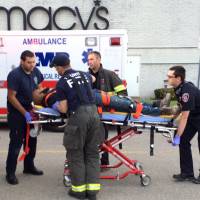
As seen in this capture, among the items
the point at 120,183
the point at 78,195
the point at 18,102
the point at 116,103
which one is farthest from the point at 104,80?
the point at 78,195

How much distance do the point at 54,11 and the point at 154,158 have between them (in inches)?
461

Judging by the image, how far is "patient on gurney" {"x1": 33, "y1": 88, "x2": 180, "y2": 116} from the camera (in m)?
5.28

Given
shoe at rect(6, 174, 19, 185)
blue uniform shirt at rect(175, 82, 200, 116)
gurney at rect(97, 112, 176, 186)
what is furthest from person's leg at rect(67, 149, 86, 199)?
blue uniform shirt at rect(175, 82, 200, 116)

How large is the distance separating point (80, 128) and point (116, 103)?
587mm

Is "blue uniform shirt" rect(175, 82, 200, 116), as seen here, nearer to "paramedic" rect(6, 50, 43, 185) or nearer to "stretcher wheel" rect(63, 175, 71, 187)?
"stretcher wheel" rect(63, 175, 71, 187)

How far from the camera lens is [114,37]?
32.2 ft

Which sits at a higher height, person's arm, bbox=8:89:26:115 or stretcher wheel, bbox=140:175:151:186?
person's arm, bbox=8:89:26:115

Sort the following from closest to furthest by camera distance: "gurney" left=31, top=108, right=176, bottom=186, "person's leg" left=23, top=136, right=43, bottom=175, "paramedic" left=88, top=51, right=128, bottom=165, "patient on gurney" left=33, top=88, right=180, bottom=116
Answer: "patient on gurney" left=33, top=88, right=180, bottom=116, "gurney" left=31, top=108, right=176, bottom=186, "paramedic" left=88, top=51, right=128, bottom=165, "person's leg" left=23, top=136, right=43, bottom=175

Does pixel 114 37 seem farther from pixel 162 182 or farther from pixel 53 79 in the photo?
pixel 162 182

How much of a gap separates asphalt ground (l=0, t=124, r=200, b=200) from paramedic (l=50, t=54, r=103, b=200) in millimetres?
332

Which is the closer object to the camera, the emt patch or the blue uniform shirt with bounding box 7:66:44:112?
the emt patch

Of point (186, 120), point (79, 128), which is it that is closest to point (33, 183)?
point (79, 128)

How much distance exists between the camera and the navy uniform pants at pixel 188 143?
5836 mm

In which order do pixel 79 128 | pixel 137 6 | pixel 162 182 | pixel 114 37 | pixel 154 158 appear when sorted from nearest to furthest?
1. pixel 79 128
2. pixel 162 182
3. pixel 154 158
4. pixel 114 37
5. pixel 137 6
